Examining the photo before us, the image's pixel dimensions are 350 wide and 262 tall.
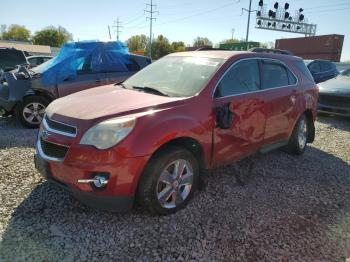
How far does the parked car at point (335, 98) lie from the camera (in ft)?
28.2

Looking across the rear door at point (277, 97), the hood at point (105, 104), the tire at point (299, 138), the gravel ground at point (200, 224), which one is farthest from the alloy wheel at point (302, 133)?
the hood at point (105, 104)

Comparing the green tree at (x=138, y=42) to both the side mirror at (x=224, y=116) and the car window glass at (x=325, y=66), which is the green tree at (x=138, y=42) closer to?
the car window glass at (x=325, y=66)

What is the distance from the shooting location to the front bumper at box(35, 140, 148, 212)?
9.95 ft

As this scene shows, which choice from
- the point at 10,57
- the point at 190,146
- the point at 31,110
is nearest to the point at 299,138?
the point at 190,146

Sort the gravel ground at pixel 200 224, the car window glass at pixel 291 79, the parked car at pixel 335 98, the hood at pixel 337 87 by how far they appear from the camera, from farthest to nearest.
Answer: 1. the hood at pixel 337 87
2. the parked car at pixel 335 98
3. the car window glass at pixel 291 79
4. the gravel ground at pixel 200 224

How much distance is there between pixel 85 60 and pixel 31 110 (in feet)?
5.26

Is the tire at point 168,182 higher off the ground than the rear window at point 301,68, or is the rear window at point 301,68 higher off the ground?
the rear window at point 301,68

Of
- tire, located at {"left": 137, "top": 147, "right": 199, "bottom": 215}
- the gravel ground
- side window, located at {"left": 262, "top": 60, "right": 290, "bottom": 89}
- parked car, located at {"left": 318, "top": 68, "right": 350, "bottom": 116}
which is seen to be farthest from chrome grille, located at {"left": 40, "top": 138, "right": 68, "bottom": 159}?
parked car, located at {"left": 318, "top": 68, "right": 350, "bottom": 116}

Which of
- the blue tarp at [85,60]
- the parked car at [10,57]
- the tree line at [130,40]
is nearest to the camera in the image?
the blue tarp at [85,60]

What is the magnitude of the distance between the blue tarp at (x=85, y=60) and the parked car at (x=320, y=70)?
9.30 metres

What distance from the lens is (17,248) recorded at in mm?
2936

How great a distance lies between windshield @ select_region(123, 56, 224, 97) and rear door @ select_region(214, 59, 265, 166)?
9.1 inches

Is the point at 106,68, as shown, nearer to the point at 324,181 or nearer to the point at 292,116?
the point at 292,116

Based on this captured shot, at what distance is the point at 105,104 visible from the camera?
350 centimetres
